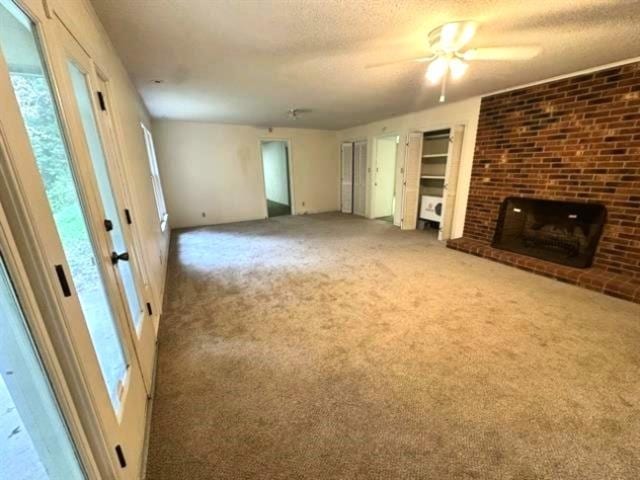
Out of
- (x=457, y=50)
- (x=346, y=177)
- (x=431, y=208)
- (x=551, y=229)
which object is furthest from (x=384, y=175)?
(x=457, y=50)

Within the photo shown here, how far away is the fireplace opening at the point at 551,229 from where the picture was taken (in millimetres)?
2941

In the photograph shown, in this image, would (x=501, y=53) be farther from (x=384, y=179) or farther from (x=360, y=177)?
(x=360, y=177)

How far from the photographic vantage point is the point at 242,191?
6.36 metres

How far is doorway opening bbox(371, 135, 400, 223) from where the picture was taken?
6.19m

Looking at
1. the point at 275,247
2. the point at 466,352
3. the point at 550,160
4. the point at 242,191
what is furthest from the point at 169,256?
the point at 550,160

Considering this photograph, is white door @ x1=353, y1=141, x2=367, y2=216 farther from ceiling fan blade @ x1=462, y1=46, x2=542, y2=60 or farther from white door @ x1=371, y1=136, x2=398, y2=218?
ceiling fan blade @ x1=462, y1=46, x2=542, y2=60

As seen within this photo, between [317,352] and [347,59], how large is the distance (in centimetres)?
250

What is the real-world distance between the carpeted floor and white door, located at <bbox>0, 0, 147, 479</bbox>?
1.25 feet

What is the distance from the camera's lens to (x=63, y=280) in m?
0.78

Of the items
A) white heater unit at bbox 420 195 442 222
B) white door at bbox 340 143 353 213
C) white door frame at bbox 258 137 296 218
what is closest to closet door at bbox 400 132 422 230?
white heater unit at bbox 420 195 442 222

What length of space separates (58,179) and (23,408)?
0.78m

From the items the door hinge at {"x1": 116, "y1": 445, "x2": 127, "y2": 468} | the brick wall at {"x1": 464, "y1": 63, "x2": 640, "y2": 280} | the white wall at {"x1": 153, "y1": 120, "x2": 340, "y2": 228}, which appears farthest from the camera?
the white wall at {"x1": 153, "y1": 120, "x2": 340, "y2": 228}

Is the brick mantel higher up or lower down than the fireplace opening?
higher up

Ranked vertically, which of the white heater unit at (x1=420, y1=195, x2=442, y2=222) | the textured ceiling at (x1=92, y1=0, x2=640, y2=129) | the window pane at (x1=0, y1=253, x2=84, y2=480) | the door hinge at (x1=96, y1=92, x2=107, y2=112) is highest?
the textured ceiling at (x1=92, y1=0, x2=640, y2=129)
